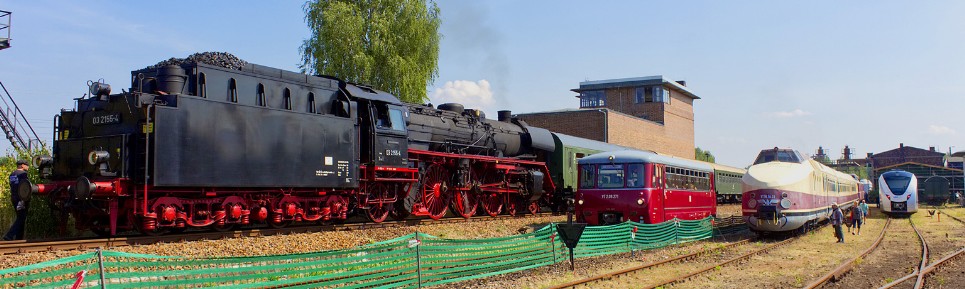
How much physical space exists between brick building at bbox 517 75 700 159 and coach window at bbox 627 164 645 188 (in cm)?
2446

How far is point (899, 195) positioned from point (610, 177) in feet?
62.7

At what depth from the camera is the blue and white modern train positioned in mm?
29281

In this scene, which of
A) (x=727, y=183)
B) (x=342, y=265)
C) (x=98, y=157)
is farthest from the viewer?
(x=727, y=183)

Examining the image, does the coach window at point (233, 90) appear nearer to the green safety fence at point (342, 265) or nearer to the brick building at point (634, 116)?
the green safety fence at point (342, 265)

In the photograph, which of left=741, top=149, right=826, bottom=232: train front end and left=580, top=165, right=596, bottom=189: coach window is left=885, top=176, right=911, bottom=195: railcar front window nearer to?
left=741, top=149, right=826, bottom=232: train front end

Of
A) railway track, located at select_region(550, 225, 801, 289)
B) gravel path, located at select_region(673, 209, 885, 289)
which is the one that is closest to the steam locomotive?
railway track, located at select_region(550, 225, 801, 289)

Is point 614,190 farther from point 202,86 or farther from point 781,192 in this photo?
point 202,86

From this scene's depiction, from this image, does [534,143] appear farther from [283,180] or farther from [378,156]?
[283,180]

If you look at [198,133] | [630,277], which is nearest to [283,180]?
[198,133]

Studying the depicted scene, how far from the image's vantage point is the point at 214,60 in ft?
44.7

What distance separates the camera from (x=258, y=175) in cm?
1349

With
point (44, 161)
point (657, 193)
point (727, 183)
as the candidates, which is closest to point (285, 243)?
point (44, 161)

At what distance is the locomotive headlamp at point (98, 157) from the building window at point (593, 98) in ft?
150

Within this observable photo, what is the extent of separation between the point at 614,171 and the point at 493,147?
5651 mm
